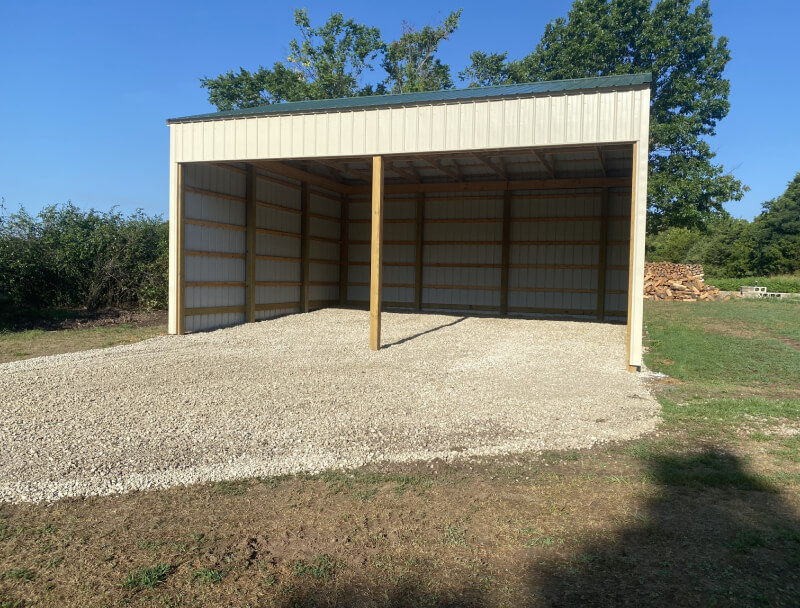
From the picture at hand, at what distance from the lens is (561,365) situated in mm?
10516

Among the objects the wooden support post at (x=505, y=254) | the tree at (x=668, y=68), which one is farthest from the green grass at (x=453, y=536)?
the tree at (x=668, y=68)

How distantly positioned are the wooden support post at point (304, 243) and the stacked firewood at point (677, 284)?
19.9m

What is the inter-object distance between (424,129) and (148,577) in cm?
988

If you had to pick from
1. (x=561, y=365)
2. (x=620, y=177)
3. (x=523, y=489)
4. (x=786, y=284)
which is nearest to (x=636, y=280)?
(x=561, y=365)

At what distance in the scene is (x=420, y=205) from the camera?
1912 cm

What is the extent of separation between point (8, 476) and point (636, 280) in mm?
9188

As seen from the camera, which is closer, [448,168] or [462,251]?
[448,168]

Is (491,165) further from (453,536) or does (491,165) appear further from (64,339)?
(453,536)

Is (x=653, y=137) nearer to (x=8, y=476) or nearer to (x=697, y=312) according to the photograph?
(x=697, y=312)

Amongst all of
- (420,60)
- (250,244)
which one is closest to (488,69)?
(420,60)

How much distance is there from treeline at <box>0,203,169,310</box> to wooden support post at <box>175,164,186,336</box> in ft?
21.2

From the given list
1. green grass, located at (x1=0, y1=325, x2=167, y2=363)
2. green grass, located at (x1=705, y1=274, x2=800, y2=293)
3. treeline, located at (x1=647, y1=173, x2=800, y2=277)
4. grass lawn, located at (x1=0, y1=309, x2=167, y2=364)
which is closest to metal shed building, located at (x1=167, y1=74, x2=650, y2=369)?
green grass, located at (x1=0, y1=325, x2=167, y2=363)

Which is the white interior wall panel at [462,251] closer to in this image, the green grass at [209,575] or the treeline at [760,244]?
the green grass at [209,575]

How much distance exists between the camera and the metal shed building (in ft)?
35.5
